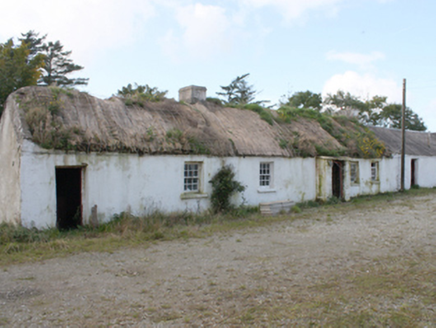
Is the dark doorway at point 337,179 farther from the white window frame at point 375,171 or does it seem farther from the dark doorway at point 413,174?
the dark doorway at point 413,174

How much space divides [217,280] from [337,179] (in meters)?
14.2

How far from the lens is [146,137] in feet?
41.1

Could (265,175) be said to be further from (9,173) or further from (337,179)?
(9,173)

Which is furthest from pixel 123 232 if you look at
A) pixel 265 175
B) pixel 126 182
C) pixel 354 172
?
pixel 354 172

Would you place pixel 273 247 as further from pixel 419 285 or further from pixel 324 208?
pixel 324 208

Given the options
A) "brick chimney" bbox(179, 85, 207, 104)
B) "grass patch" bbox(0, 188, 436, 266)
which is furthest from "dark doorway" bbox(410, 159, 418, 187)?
"brick chimney" bbox(179, 85, 207, 104)

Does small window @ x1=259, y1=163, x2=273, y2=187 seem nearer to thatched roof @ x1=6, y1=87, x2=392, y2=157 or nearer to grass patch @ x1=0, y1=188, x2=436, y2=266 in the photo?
thatched roof @ x1=6, y1=87, x2=392, y2=157

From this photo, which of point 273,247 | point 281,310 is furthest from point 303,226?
point 281,310

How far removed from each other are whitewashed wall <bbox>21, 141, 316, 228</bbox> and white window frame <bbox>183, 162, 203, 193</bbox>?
220 millimetres

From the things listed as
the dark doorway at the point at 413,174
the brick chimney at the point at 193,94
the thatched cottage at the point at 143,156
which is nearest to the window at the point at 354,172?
the thatched cottage at the point at 143,156

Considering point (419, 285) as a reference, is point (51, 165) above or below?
above

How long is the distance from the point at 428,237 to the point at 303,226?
142 inches

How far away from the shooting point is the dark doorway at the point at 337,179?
1886 cm

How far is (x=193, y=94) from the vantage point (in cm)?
1766
